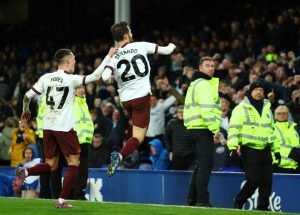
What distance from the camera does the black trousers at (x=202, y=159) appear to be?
560 inches

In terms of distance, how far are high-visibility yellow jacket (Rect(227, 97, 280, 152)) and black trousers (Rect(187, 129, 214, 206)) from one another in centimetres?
32

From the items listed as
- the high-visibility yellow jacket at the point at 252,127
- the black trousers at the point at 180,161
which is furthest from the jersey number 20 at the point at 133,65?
the black trousers at the point at 180,161

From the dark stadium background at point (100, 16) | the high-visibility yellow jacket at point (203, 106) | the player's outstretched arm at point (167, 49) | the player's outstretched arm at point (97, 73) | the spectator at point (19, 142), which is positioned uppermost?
the dark stadium background at point (100, 16)

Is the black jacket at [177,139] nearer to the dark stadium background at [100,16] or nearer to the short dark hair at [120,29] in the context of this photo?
the short dark hair at [120,29]

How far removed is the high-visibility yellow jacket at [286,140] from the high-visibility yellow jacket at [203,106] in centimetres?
182

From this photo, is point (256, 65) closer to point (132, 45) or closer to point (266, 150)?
point (266, 150)

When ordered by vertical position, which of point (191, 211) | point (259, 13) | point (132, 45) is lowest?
point (191, 211)

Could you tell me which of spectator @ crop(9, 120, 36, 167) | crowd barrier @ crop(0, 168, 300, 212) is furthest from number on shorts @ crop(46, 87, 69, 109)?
spectator @ crop(9, 120, 36, 167)

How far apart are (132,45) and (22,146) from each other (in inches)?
295

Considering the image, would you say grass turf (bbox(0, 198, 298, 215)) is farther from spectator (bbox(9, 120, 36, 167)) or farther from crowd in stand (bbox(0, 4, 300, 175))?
spectator (bbox(9, 120, 36, 167))

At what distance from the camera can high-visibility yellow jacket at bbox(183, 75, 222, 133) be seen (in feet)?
46.9

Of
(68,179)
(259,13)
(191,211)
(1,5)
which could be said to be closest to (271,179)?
(191,211)

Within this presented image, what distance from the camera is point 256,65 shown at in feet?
66.6

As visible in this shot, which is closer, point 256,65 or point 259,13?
point 256,65
